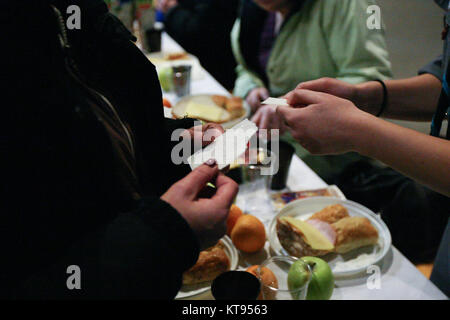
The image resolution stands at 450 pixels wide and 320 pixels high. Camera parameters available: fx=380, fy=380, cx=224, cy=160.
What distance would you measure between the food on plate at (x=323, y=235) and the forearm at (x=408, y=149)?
0.76ft

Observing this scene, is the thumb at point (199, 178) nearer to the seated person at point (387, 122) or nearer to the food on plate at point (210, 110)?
the seated person at point (387, 122)

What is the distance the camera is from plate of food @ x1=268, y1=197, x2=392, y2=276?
2.52ft

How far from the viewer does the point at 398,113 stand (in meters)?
0.82

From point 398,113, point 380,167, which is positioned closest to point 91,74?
point 398,113

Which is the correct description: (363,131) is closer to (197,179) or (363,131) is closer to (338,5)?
(197,179)

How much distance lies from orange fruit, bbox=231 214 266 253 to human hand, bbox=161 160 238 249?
0.30m

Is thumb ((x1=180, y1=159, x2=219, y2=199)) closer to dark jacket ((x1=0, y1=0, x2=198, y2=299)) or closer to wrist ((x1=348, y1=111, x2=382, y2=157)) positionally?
dark jacket ((x1=0, y1=0, x2=198, y2=299))

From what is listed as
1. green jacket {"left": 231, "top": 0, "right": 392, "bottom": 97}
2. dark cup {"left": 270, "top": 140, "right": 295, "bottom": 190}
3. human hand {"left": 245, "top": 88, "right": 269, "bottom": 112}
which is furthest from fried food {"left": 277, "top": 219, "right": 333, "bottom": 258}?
human hand {"left": 245, "top": 88, "right": 269, "bottom": 112}

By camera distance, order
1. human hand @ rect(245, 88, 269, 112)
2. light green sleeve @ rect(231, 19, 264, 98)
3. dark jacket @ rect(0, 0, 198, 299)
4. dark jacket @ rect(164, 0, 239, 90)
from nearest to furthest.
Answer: dark jacket @ rect(0, 0, 198, 299)
human hand @ rect(245, 88, 269, 112)
light green sleeve @ rect(231, 19, 264, 98)
dark jacket @ rect(164, 0, 239, 90)

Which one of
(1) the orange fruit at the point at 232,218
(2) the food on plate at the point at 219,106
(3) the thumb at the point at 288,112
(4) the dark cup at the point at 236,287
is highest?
(3) the thumb at the point at 288,112

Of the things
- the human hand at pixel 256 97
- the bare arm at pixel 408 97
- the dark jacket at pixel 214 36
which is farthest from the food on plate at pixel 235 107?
the dark jacket at pixel 214 36

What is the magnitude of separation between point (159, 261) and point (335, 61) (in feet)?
3.56

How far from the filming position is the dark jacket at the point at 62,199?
14.5 inches
